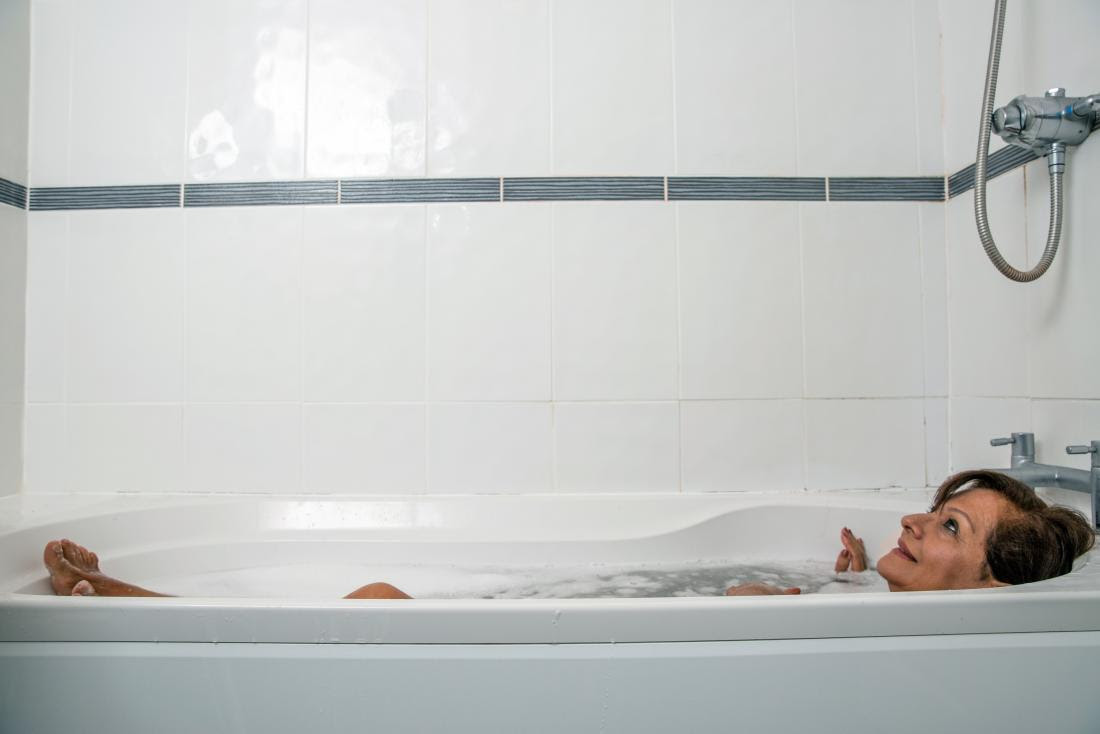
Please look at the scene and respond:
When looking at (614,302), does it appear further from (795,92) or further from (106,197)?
(106,197)

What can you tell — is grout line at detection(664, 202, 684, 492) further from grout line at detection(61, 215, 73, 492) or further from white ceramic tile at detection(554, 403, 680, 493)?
grout line at detection(61, 215, 73, 492)

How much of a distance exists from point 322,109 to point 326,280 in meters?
0.43

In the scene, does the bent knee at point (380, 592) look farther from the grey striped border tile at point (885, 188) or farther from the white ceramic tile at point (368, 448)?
the grey striped border tile at point (885, 188)

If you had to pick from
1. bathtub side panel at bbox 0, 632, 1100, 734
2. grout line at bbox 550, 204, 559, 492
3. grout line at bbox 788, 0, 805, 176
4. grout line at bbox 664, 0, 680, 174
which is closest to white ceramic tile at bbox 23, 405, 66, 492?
bathtub side panel at bbox 0, 632, 1100, 734

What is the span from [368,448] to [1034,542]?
1.32m

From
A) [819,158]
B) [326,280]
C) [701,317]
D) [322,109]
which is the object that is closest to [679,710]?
[701,317]

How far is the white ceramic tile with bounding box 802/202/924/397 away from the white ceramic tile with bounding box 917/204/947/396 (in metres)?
0.02

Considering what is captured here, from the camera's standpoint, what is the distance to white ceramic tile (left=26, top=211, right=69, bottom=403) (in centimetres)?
157

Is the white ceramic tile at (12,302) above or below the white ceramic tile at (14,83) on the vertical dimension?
below

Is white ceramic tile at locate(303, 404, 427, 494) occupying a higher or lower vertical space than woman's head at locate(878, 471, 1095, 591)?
higher

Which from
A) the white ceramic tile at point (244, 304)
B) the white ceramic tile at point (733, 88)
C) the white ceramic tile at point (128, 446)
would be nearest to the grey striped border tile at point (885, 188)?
the white ceramic tile at point (733, 88)

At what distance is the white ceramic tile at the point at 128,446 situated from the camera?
1550mm

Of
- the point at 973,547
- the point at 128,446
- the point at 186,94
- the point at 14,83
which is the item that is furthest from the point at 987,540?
the point at 14,83

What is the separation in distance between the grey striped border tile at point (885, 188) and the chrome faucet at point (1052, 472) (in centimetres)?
65
